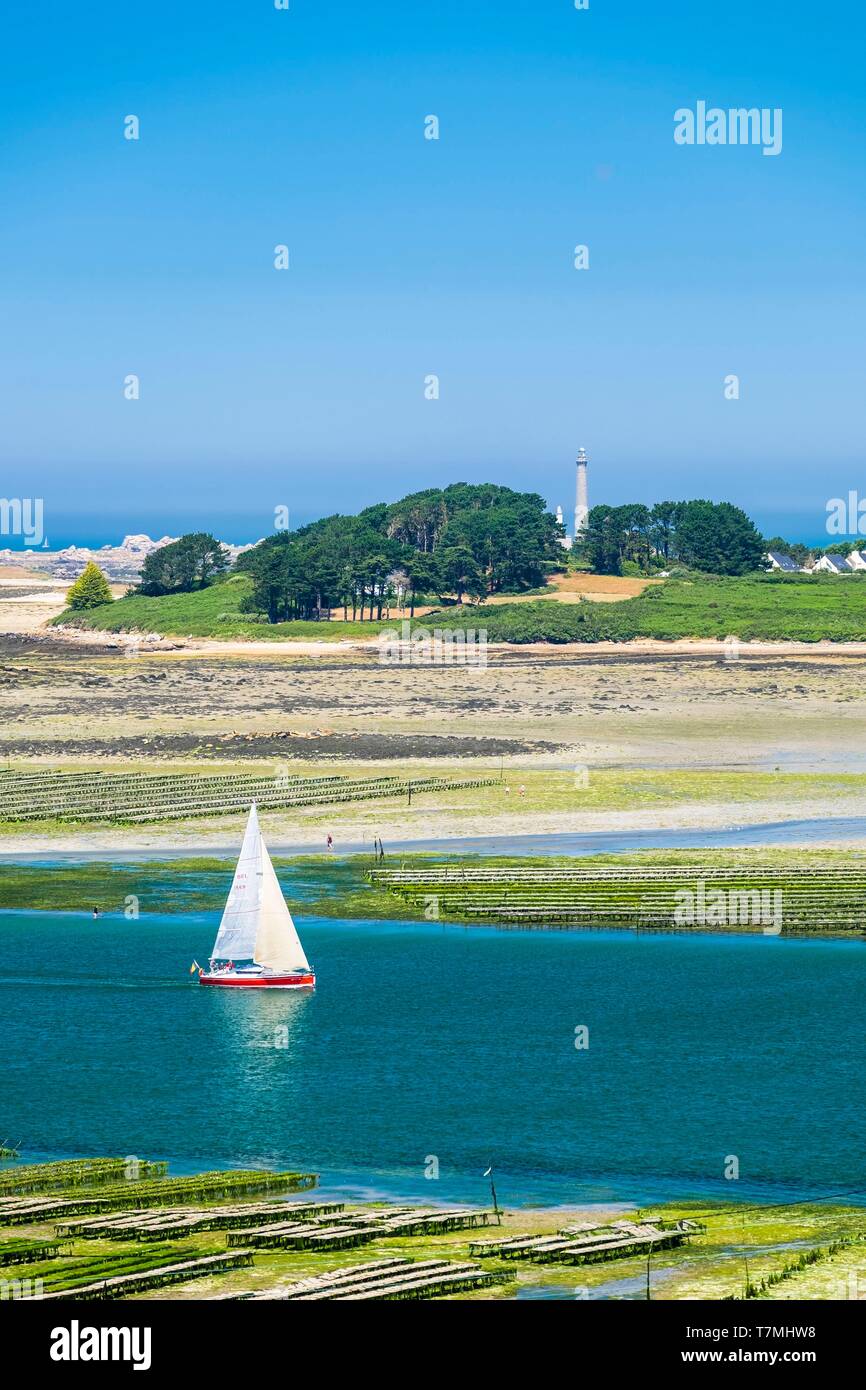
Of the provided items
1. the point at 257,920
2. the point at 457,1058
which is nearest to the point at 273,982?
the point at 257,920

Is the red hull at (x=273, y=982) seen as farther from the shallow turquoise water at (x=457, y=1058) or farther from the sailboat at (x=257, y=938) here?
the shallow turquoise water at (x=457, y=1058)

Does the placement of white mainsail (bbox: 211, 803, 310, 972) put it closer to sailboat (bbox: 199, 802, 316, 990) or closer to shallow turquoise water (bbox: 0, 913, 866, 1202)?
sailboat (bbox: 199, 802, 316, 990)

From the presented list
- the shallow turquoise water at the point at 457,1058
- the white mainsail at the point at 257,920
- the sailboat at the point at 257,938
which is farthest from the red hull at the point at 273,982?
the shallow turquoise water at the point at 457,1058

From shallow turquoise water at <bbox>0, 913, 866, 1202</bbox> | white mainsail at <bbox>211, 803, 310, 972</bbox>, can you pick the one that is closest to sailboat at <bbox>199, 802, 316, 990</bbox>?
white mainsail at <bbox>211, 803, 310, 972</bbox>

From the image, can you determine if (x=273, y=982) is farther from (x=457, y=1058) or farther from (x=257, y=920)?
(x=457, y=1058)
